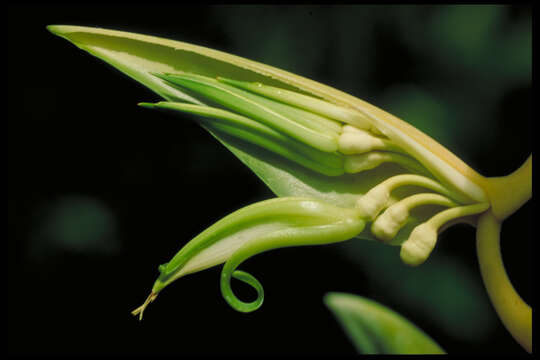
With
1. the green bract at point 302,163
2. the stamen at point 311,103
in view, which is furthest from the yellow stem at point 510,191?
the stamen at point 311,103

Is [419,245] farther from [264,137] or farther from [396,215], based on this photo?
[264,137]

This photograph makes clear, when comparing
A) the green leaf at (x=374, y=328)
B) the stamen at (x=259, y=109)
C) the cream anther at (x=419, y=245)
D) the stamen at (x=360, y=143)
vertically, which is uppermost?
the stamen at (x=259, y=109)

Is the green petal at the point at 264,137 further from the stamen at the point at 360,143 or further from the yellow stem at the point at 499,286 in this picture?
the yellow stem at the point at 499,286

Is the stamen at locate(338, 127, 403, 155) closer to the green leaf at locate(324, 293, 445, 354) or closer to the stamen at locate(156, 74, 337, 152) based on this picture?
the stamen at locate(156, 74, 337, 152)

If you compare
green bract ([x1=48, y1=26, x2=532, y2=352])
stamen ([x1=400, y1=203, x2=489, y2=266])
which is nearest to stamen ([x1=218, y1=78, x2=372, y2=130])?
green bract ([x1=48, y1=26, x2=532, y2=352])

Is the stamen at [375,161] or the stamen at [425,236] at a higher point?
the stamen at [375,161]
